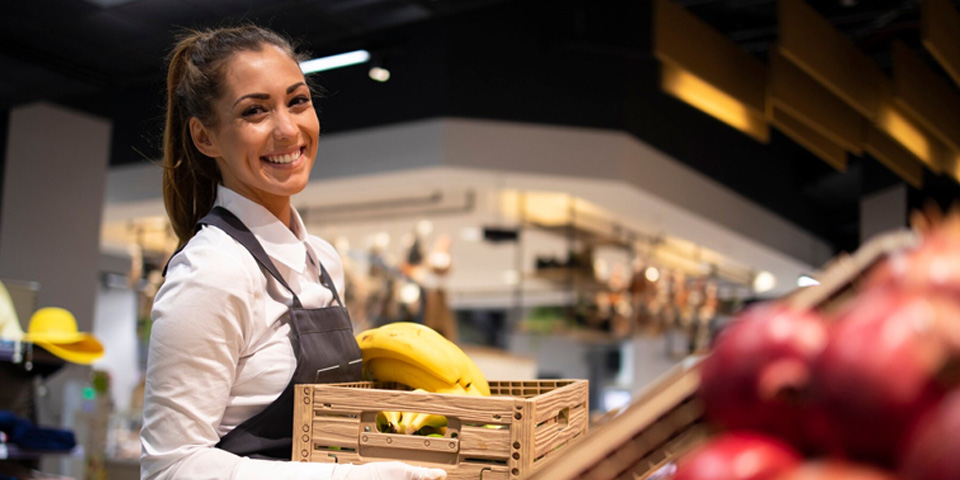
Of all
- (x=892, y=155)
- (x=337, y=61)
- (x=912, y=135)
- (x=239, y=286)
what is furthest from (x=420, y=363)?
(x=892, y=155)

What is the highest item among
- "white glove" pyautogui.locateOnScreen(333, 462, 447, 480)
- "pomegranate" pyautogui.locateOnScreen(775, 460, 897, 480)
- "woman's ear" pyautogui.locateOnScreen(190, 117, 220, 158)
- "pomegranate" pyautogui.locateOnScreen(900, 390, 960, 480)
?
"woman's ear" pyautogui.locateOnScreen(190, 117, 220, 158)

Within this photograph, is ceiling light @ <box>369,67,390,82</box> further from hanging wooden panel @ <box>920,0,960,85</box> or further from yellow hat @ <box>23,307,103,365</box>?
hanging wooden panel @ <box>920,0,960,85</box>

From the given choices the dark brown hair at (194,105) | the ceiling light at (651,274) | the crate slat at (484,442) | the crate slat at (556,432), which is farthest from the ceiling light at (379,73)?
the crate slat at (484,442)

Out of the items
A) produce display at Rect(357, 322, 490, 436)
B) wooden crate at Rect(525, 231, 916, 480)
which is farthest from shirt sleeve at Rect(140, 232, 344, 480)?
wooden crate at Rect(525, 231, 916, 480)

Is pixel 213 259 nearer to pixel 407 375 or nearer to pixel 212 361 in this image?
pixel 212 361

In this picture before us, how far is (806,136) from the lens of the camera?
533 cm

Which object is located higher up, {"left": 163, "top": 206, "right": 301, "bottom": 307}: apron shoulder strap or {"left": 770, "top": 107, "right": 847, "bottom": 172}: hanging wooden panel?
{"left": 770, "top": 107, "right": 847, "bottom": 172}: hanging wooden panel

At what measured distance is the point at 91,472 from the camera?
5.98m

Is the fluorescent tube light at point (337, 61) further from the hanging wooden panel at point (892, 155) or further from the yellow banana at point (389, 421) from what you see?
the yellow banana at point (389, 421)

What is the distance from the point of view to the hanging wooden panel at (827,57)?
3953 millimetres

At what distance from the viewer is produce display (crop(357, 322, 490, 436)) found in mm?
1549

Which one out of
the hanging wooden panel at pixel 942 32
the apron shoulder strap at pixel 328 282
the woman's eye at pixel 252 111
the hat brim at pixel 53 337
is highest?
the hanging wooden panel at pixel 942 32

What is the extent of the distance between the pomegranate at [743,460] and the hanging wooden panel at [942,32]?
13.0ft

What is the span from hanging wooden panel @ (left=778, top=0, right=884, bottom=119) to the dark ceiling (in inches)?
25.0
